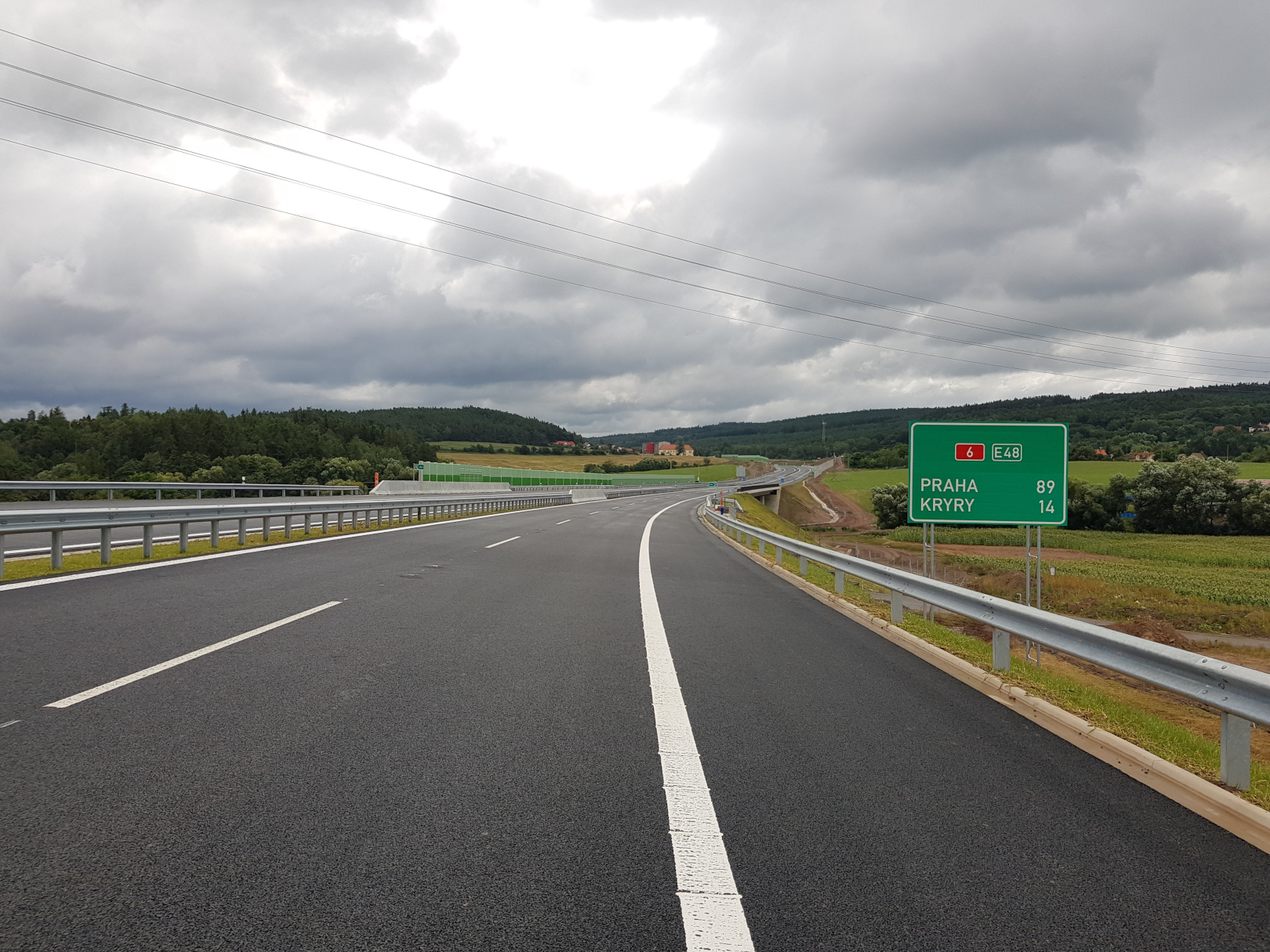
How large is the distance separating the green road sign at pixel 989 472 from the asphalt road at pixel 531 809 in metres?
5.01

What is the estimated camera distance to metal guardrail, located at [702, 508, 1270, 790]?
14.0 feet

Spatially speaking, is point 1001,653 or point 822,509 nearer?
point 1001,653

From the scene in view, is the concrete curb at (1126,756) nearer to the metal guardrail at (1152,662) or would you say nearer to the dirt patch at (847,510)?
the metal guardrail at (1152,662)

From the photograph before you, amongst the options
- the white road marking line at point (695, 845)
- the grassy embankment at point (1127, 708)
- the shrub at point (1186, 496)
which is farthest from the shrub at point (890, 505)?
the white road marking line at point (695, 845)

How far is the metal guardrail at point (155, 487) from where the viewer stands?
23.8 m

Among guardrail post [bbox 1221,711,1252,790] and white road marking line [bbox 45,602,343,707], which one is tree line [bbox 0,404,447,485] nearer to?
white road marking line [bbox 45,602,343,707]

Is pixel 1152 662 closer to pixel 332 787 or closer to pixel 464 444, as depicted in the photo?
pixel 332 787

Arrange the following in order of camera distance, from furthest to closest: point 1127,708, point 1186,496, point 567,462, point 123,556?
1. point 567,462
2. point 1186,496
3. point 123,556
4. point 1127,708

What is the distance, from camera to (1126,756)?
4.84m

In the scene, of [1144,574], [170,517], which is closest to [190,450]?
[170,517]

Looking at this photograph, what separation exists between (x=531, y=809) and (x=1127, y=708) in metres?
5.50

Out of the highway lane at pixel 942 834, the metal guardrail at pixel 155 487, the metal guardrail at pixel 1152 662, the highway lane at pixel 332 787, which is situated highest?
the metal guardrail at pixel 155 487

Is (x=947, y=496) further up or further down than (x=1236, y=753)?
further up

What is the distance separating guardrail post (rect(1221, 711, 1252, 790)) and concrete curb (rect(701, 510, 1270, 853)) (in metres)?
0.16
